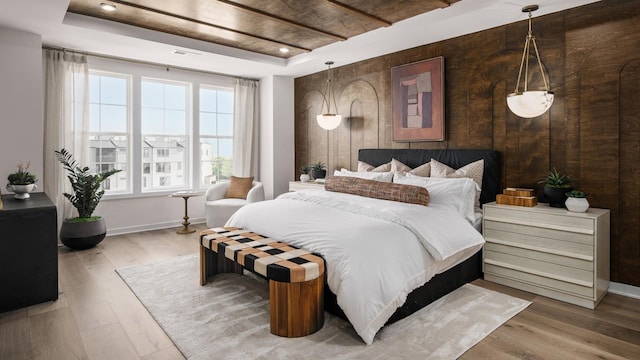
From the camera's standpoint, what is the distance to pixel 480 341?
2.28m

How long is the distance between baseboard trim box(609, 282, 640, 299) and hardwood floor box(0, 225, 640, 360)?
0.07m

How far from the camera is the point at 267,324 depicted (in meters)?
2.49

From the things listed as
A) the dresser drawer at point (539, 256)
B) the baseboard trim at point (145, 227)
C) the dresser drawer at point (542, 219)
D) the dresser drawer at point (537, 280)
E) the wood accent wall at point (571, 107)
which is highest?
the wood accent wall at point (571, 107)

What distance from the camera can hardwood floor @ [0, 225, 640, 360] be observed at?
2.15m

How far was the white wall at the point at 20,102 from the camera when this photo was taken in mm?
3805

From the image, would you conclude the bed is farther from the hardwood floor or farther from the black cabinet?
the black cabinet

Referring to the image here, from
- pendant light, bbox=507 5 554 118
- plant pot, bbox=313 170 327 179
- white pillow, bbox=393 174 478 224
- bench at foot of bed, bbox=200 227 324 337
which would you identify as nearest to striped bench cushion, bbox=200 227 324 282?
bench at foot of bed, bbox=200 227 324 337

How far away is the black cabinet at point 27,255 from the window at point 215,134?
327 cm

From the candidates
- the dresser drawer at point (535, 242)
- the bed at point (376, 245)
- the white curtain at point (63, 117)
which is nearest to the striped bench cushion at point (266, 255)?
the bed at point (376, 245)

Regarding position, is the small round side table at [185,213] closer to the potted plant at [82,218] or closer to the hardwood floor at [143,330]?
the potted plant at [82,218]

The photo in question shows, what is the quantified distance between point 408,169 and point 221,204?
2649 millimetres

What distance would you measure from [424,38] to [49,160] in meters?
4.72

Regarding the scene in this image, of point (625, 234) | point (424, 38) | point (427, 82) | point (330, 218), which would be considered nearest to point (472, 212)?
point (625, 234)

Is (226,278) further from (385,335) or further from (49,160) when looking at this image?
(49,160)
